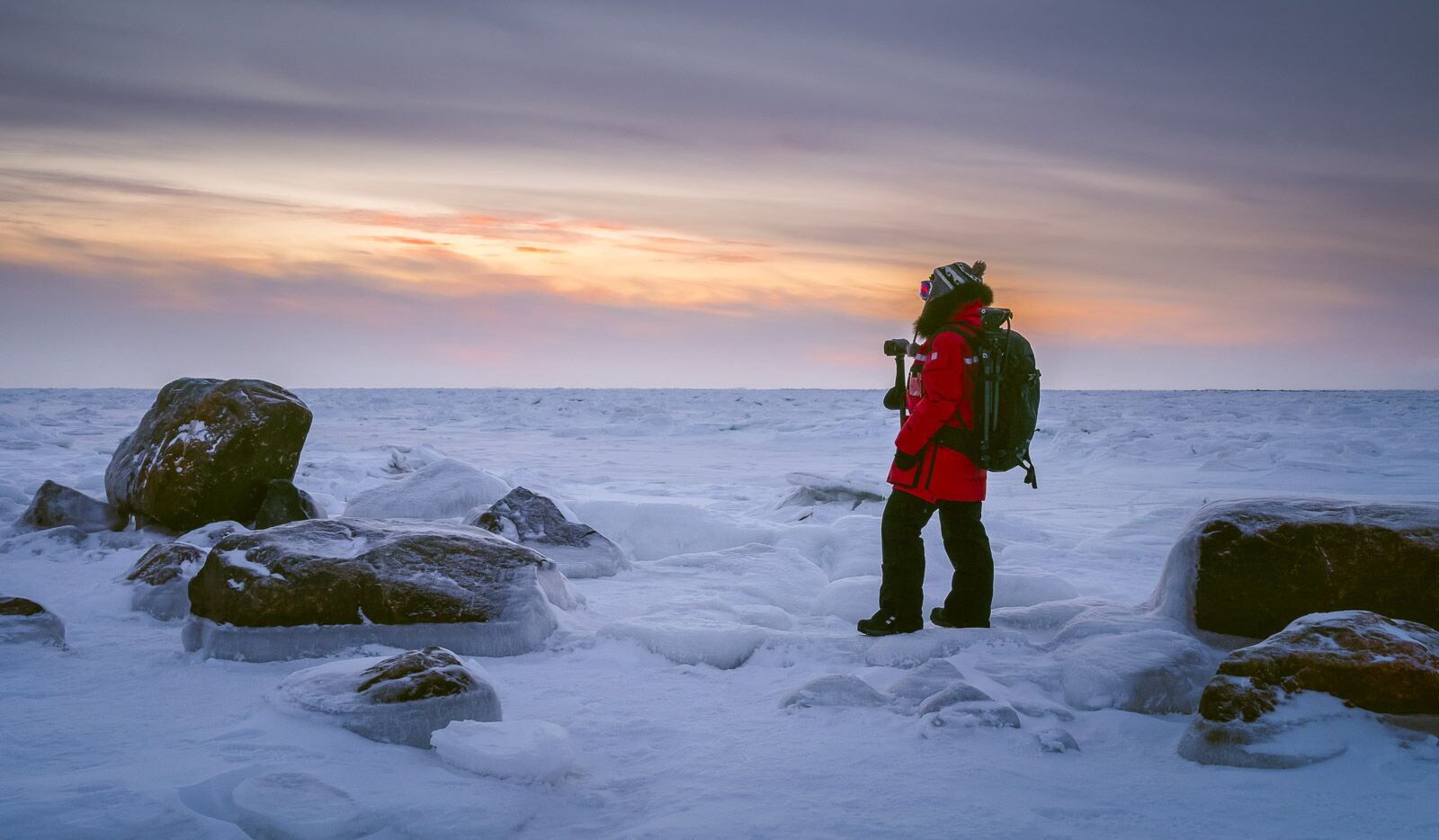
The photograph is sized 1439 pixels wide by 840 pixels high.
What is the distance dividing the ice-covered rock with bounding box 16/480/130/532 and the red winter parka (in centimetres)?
526

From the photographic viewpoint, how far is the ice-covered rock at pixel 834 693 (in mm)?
3168

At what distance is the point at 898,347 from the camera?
4.39m

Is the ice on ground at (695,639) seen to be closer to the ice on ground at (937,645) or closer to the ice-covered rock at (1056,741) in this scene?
the ice on ground at (937,645)

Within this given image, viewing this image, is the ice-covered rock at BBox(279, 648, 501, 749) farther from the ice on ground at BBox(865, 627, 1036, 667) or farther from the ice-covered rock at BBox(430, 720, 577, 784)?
the ice on ground at BBox(865, 627, 1036, 667)

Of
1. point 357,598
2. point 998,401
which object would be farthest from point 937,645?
point 357,598

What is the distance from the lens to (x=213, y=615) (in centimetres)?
367

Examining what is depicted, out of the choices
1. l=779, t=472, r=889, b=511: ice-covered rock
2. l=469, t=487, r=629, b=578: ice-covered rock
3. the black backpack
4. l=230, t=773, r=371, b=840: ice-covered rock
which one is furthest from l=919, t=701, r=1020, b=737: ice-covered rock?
l=779, t=472, r=889, b=511: ice-covered rock

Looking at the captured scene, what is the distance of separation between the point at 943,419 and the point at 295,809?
2743 mm

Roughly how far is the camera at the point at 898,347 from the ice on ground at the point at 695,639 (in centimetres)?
144

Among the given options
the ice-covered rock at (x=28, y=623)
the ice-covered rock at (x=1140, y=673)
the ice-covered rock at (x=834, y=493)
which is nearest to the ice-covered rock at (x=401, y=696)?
the ice-covered rock at (x=28, y=623)

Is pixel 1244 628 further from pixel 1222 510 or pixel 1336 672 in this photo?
pixel 1336 672

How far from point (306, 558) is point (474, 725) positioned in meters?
1.55

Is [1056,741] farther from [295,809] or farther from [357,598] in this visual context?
[357,598]

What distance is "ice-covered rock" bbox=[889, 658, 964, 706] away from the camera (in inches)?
127
